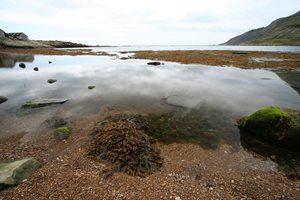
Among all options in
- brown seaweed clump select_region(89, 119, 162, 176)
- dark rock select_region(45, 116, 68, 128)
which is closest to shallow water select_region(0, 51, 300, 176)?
dark rock select_region(45, 116, 68, 128)

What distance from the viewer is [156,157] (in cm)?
809

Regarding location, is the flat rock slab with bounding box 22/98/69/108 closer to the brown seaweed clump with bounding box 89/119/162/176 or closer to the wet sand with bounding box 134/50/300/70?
the brown seaweed clump with bounding box 89/119/162/176

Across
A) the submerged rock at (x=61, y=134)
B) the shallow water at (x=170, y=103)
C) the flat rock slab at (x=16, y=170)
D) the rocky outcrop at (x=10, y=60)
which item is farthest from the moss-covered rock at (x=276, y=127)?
the rocky outcrop at (x=10, y=60)

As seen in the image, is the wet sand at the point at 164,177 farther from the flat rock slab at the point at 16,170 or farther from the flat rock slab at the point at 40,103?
the flat rock slab at the point at 40,103

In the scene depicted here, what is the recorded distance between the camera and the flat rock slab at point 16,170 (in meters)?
6.00

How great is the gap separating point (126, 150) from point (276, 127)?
794 centimetres

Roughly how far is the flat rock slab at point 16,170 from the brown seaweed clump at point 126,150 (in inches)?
90.9

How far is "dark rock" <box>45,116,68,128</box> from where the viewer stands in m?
11.2

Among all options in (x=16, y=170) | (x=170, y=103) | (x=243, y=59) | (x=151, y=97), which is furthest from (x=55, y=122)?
(x=243, y=59)

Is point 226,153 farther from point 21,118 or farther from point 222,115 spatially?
point 21,118

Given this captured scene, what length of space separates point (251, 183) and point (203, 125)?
196 inches

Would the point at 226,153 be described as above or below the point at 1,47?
below

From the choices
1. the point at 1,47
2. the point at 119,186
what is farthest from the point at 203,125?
the point at 1,47

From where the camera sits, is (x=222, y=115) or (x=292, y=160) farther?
(x=222, y=115)
